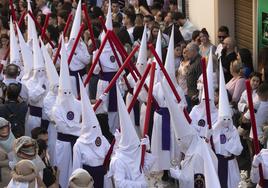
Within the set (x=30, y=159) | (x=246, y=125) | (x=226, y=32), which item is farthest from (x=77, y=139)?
(x=226, y=32)

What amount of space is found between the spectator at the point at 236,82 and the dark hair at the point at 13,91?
3284 millimetres

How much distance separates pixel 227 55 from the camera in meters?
13.9

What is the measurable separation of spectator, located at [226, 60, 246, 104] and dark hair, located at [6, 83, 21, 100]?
3.28 m

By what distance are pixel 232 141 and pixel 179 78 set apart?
3481mm

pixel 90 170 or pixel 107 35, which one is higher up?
pixel 107 35

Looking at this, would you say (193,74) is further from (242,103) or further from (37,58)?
(37,58)

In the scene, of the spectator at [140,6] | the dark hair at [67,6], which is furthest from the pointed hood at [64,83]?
the spectator at [140,6]

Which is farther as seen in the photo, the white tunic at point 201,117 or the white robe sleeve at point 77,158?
the white tunic at point 201,117

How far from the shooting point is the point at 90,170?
9984 mm

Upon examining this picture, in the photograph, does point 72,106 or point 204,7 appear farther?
point 204,7

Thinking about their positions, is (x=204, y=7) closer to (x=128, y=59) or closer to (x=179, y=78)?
(x=179, y=78)

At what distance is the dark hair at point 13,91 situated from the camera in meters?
11.2

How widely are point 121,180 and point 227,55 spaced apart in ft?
16.8

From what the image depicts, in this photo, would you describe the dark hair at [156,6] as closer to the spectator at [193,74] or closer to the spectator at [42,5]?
the spectator at [42,5]
